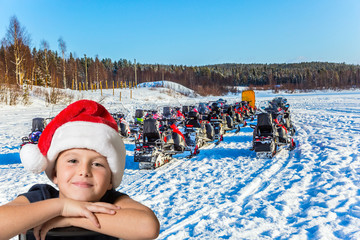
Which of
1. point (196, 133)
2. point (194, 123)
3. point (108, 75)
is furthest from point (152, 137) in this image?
point (108, 75)

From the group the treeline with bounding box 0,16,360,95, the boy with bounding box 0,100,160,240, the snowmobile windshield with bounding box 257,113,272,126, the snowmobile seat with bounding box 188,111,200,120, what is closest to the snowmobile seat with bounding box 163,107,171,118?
the snowmobile seat with bounding box 188,111,200,120

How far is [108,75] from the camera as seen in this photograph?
7306cm

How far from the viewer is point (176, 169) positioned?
22.2ft

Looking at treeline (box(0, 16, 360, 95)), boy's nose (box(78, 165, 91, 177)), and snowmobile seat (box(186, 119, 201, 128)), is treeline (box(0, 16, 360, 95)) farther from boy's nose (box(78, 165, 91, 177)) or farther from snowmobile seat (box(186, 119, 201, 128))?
boy's nose (box(78, 165, 91, 177))

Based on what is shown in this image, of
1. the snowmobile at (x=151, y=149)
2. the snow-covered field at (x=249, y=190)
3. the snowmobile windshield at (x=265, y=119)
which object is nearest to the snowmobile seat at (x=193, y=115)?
the snow-covered field at (x=249, y=190)

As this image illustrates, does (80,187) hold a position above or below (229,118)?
above

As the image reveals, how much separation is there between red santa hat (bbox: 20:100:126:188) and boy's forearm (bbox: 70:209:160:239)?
30cm

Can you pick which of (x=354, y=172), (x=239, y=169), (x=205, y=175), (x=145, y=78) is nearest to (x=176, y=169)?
(x=205, y=175)

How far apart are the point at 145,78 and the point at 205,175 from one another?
7021 cm

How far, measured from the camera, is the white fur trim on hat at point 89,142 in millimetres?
1366

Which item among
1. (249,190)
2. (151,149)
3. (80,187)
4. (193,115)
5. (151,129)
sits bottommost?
(249,190)

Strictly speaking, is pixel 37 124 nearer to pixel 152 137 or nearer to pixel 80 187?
pixel 152 137

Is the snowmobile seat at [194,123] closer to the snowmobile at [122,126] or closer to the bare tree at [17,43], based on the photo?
the snowmobile at [122,126]

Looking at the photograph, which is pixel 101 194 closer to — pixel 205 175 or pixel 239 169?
pixel 205 175
